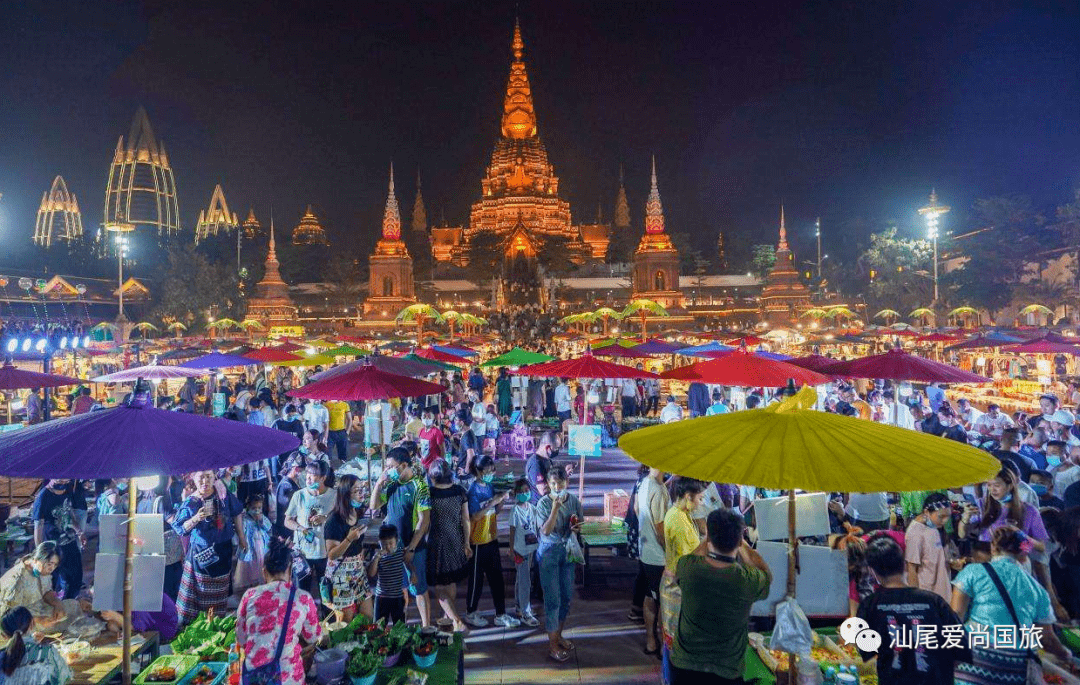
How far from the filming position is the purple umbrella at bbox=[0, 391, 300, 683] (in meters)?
3.06

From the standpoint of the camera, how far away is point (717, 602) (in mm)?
3277

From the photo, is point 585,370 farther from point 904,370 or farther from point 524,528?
point 904,370

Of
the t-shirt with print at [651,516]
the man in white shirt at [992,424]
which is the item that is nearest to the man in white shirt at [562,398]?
the man in white shirt at [992,424]

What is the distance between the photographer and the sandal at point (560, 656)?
17.6ft

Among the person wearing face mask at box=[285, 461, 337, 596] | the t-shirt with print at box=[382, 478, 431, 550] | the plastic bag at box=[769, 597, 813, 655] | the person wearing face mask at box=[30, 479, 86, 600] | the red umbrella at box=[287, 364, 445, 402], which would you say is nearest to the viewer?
the plastic bag at box=[769, 597, 813, 655]

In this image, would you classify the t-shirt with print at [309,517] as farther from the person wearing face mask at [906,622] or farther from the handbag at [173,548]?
the person wearing face mask at [906,622]

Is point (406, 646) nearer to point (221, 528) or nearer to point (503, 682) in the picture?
point (503, 682)

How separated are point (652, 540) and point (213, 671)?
344 centimetres

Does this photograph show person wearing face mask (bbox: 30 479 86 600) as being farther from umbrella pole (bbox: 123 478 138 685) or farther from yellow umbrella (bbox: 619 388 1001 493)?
yellow umbrella (bbox: 619 388 1001 493)

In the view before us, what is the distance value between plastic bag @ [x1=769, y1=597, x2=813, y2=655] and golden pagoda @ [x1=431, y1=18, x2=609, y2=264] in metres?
58.8

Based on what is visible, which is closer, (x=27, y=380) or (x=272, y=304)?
(x=27, y=380)

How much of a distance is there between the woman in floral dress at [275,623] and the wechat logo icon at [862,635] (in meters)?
3.14

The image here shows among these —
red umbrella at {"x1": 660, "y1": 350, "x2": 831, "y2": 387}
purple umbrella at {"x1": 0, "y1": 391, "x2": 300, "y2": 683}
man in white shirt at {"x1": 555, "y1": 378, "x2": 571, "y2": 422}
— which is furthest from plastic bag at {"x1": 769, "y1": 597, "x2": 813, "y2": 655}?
man in white shirt at {"x1": 555, "y1": 378, "x2": 571, "y2": 422}

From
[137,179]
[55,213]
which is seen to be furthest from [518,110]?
[55,213]
